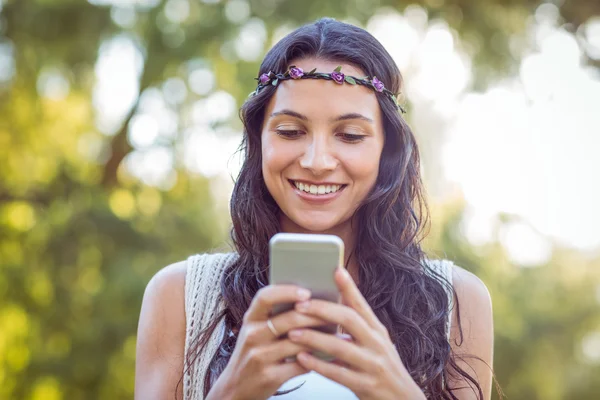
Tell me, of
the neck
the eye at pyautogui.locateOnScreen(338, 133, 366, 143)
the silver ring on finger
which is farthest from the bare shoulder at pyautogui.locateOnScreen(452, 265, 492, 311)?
the silver ring on finger

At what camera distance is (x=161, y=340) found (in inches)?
95.5

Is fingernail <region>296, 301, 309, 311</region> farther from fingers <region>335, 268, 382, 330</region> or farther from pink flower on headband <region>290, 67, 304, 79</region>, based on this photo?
pink flower on headband <region>290, 67, 304, 79</region>

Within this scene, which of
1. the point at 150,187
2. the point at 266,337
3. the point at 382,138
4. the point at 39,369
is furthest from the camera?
the point at 150,187

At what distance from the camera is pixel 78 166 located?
729 centimetres

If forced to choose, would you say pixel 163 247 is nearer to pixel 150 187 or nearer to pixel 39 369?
pixel 150 187

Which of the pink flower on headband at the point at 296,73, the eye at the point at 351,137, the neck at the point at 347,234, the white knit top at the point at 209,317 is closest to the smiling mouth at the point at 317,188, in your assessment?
the eye at the point at 351,137

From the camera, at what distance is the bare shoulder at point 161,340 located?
236 cm

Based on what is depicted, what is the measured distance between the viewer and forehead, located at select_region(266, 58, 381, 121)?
2316 millimetres

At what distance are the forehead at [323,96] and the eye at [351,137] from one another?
0.25 ft

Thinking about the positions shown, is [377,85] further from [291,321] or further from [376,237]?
[291,321]

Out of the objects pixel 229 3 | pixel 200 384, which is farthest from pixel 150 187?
pixel 200 384

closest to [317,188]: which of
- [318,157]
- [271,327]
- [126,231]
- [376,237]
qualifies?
[318,157]

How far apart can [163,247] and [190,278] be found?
441 centimetres

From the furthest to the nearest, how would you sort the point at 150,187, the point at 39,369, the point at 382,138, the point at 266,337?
the point at 150,187, the point at 39,369, the point at 382,138, the point at 266,337
